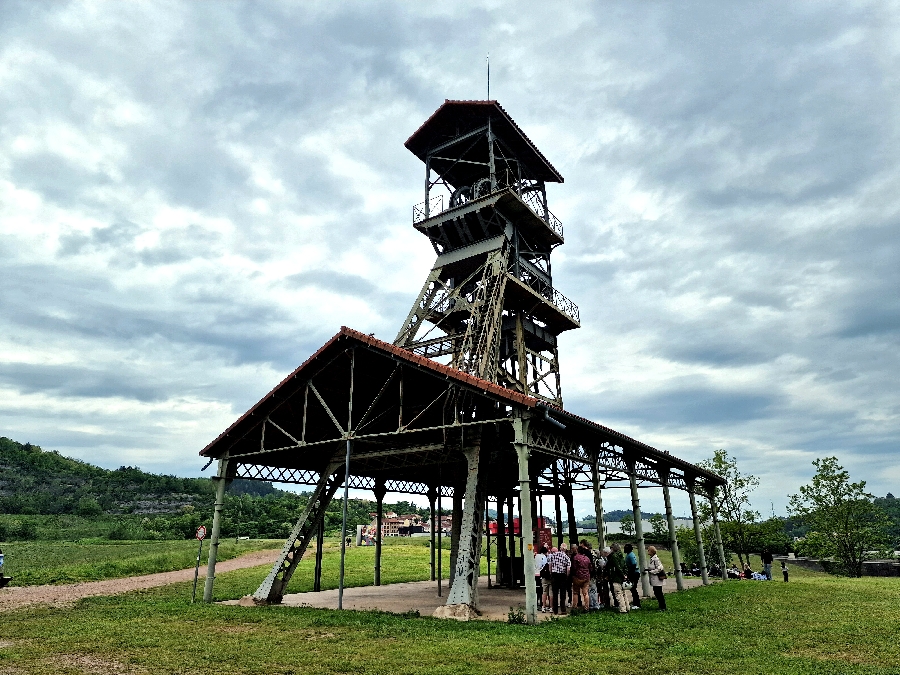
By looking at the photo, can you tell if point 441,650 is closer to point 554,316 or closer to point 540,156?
point 554,316

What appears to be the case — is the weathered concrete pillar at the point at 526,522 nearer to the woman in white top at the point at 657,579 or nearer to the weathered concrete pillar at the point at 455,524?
the woman in white top at the point at 657,579

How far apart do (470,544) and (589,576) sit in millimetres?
3022

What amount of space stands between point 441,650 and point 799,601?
10961 mm

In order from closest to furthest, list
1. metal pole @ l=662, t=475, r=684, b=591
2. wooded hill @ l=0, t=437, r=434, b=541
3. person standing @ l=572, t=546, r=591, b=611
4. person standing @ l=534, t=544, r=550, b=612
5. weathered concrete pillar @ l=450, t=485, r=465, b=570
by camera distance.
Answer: person standing @ l=572, t=546, r=591, b=611, person standing @ l=534, t=544, r=550, b=612, metal pole @ l=662, t=475, r=684, b=591, weathered concrete pillar @ l=450, t=485, r=465, b=570, wooded hill @ l=0, t=437, r=434, b=541

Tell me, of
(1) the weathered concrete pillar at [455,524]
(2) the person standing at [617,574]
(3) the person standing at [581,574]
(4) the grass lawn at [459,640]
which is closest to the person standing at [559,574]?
(3) the person standing at [581,574]

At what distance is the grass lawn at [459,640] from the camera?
814cm

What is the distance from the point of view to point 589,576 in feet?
45.0

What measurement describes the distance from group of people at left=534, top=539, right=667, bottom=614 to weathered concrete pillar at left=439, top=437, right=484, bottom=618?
1.59 meters

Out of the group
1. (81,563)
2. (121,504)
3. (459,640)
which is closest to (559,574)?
(459,640)

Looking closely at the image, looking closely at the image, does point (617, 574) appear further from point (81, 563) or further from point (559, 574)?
point (81, 563)

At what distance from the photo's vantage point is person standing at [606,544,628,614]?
529 inches

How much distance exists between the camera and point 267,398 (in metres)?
16.8

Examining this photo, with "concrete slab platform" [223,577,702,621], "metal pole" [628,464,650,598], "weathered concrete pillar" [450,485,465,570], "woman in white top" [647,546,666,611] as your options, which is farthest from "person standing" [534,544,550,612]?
"weathered concrete pillar" [450,485,465,570]

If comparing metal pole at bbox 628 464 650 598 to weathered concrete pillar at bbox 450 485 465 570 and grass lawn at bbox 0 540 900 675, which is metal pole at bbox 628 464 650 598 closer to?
grass lawn at bbox 0 540 900 675
